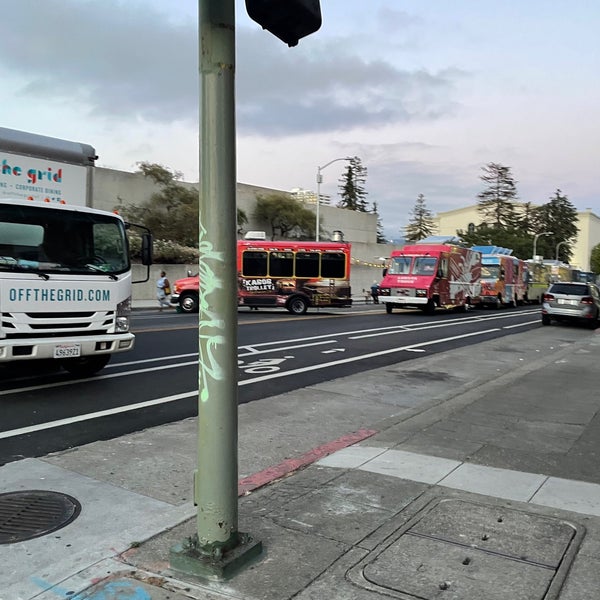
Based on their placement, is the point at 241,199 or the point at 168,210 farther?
the point at 241,199

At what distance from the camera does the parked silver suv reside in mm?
22328

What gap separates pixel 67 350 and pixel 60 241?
1.46 meters

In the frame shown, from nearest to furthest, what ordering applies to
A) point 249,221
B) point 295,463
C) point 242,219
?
point 295,463, point 242,219, point 249,221

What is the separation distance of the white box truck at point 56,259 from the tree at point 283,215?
4524 centimetres

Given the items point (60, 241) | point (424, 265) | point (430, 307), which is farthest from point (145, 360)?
point (424, 265)

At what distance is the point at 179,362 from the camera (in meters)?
10.8

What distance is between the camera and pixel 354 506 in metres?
4.26

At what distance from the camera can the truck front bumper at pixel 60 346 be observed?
23.7 ft

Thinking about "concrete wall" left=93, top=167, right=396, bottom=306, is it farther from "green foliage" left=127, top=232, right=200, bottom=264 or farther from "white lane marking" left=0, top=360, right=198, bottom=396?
"white lane marking" left=0, top=360, right=198, bottom=396

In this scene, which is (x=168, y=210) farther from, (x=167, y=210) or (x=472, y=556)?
(x=472, y=556)

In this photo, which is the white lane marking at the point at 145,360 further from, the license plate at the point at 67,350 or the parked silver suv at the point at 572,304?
the parked silver suv at the point at 572,304

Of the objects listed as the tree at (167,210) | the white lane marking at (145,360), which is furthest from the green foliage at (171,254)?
the white lane marking at (145,360)

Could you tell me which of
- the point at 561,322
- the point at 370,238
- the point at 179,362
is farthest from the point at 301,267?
the point at 370,238

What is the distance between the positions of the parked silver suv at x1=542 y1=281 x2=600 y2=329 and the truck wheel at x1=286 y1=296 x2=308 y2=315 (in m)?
9.41
